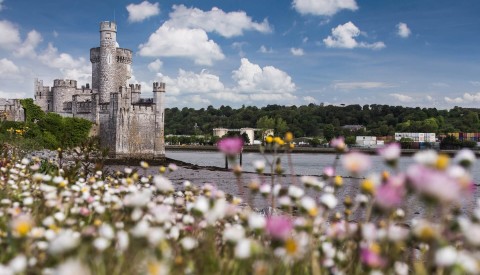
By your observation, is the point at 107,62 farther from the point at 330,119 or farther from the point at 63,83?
the point at 330,119

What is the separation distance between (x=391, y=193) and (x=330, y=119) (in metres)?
161

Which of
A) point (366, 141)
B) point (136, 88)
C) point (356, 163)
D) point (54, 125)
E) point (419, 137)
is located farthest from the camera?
point (419, 137)

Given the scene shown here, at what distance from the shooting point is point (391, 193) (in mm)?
2580

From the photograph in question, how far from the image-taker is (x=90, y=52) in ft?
193

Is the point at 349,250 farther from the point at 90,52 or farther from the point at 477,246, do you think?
the point at 90,52

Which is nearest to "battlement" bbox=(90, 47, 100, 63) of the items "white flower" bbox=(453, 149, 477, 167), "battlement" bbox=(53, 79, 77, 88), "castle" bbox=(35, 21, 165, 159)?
"castle" bbox=(35, 21, 165, 159)

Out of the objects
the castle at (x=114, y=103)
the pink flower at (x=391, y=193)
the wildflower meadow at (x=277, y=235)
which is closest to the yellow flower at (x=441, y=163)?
the wildflower meadow at (x=277, y=235)

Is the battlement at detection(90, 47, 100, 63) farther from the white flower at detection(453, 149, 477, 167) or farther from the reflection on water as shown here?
the white flower at detection(453, 149, 477, 167)

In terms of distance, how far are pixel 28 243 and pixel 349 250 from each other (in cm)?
255

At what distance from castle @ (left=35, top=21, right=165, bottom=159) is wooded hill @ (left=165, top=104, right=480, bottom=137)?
78.9m

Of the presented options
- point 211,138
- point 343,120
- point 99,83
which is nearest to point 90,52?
point 99,83

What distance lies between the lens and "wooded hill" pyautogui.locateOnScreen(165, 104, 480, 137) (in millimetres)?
149125

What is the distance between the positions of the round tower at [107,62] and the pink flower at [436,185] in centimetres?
5686

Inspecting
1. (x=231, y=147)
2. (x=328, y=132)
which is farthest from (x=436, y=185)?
(x=328, y=132)
